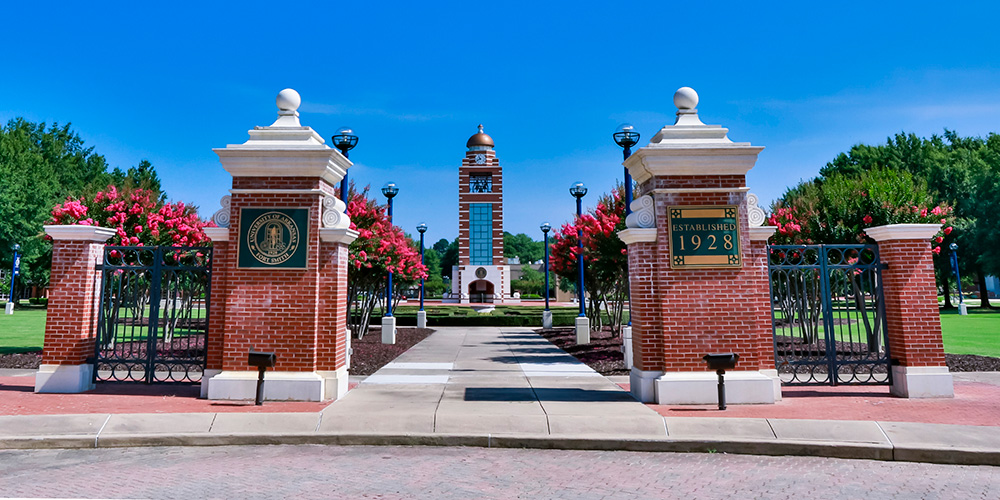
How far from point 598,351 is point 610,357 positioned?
1513 mm

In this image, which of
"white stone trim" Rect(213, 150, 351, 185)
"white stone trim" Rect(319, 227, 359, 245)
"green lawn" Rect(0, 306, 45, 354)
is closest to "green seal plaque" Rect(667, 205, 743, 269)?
"white stone trim" Rect(319, 227, 359, 245)

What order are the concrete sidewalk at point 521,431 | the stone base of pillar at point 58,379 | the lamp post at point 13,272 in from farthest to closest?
the lamp post at point 13,272 < the stone base of pillar at point 58,379 < the concrete sidewalk at point 521,431

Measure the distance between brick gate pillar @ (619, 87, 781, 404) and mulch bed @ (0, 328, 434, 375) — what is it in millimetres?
6434

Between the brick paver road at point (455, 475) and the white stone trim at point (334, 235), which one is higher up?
the white stone trim at point (334, 235)

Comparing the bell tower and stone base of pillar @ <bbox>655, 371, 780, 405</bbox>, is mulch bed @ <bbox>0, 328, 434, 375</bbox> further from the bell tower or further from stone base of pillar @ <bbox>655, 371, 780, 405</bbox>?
the bell tower

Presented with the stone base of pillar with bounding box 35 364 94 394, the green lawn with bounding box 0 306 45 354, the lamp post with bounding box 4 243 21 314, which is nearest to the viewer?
the stone base of pillar with bounding box 35 364 94 394

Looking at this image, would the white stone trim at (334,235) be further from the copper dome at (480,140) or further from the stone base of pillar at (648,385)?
the copper dome at (480,140)

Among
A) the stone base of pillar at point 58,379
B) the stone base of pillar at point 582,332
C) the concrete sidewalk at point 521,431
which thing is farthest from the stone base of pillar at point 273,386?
the stone base of pillar at point 582,332

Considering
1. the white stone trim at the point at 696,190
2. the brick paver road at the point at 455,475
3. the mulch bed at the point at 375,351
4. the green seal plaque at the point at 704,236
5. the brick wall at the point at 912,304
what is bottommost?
the brick paver road at the point at 455,475

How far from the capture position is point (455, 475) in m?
5.43

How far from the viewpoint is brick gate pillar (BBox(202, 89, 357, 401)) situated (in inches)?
335

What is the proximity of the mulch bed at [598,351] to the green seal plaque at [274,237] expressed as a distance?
6.87 m

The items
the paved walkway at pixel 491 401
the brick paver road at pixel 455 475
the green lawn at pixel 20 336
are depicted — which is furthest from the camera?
the green lawn at pixel 20 336

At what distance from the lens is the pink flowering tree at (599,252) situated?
1545 centimetres
